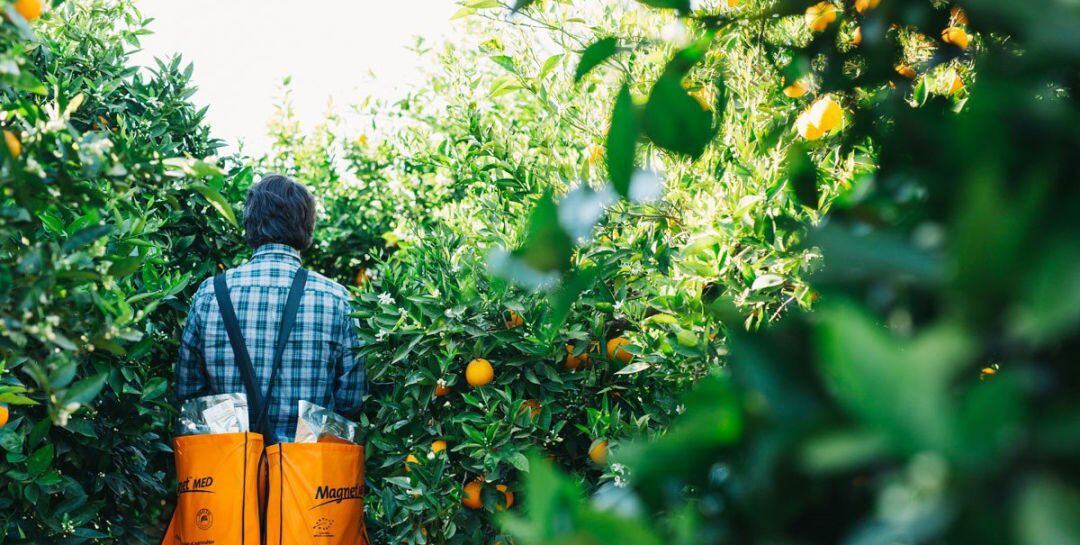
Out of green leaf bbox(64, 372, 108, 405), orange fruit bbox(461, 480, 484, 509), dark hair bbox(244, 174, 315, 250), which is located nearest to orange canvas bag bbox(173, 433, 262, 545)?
orange fruit bbox(461, 480, 484, 509)

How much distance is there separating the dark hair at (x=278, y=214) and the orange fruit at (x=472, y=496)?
114cm

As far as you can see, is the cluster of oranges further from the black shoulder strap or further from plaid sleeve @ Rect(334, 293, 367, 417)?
the black shoulder strap

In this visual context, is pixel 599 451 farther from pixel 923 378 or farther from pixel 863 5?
pixel 923 378

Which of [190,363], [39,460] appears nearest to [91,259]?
[39,460]

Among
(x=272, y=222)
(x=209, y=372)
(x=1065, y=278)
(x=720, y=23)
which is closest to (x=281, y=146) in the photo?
(x=272, y=222)

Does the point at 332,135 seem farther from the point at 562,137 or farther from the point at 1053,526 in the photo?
the point at 1053,526

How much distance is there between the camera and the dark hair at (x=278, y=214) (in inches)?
123

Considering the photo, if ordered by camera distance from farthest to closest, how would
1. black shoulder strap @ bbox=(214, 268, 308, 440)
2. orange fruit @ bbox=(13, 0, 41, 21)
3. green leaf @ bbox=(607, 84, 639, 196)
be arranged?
black shoulder strap @ bbox=(214, 268, 308, 440) → orange fruit @ bbox=(13, 0, 41, 21) → green leaf @ bbox=(607, 84, 639, 196)

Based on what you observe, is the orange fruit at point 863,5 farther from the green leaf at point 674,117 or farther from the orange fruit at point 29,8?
the orange fruit at point 29,8

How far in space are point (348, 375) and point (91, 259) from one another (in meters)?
1.74

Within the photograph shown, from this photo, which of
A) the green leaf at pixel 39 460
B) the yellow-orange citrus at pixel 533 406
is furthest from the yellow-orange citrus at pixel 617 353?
the green leaf at pixel 39 460

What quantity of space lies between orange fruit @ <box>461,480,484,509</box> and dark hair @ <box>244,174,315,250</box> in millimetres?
1143

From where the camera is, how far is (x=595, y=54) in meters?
0.73

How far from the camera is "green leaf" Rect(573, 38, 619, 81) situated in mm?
722
